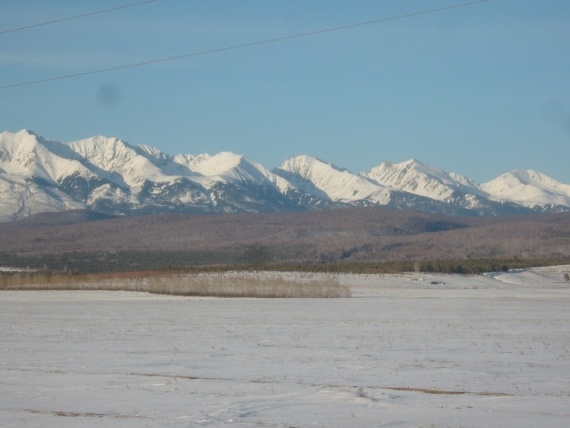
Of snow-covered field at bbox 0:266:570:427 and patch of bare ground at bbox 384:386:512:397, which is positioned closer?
snow-covered field at bbox 0:266:570:427

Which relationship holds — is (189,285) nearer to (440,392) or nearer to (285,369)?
(285,369)

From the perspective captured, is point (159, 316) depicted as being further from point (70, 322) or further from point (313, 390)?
point (313, 390)

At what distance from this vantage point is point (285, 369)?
23.1 metres

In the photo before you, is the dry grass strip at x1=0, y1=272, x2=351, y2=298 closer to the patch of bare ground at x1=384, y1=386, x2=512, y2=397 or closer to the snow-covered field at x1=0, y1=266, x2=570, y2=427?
the snow-covered field at x1=0, y1=266, x2=570, y2=427

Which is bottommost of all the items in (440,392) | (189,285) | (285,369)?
(440,392)

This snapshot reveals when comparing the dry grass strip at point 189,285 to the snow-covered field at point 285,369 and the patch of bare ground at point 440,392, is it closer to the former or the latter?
the snow-covered field at point 285,369

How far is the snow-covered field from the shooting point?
680 inches

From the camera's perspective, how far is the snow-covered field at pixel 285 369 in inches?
680

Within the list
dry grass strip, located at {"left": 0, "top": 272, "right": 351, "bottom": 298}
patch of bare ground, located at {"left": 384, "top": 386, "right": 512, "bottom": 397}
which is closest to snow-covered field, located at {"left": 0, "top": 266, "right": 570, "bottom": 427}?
patch of bare ground, located at {"left": 384, "top": 386, "right": 512, "bottom": 397}

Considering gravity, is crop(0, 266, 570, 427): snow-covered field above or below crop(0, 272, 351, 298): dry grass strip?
below

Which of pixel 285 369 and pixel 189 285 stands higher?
pixel 189 285

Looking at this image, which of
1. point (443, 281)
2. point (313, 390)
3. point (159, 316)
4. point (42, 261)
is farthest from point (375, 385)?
point (42, 261)

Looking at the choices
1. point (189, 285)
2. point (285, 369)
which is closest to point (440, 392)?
point (285, 369)

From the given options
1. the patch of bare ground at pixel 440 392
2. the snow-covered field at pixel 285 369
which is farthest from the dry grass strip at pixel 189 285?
the patch of bare ground at pixel 440 392
